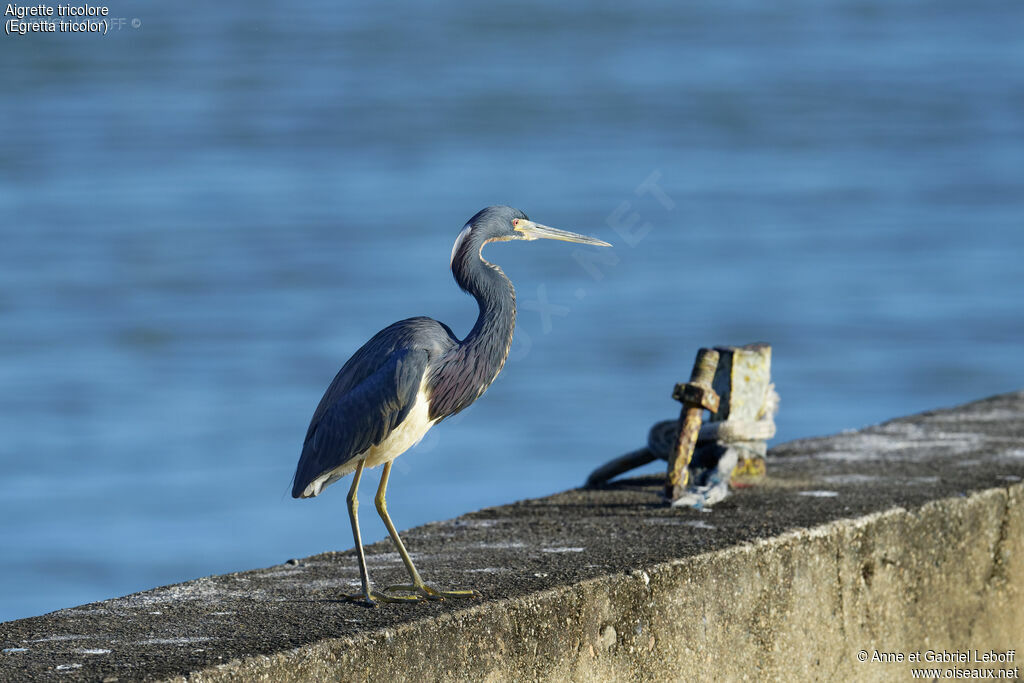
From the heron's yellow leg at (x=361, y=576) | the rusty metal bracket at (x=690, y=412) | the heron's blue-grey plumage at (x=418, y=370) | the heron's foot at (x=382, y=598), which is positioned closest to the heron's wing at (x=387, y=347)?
the heron's blue-grey plumage at (x=418, y=370)

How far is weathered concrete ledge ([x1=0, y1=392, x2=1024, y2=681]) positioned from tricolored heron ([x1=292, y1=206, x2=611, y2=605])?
0.60 feet

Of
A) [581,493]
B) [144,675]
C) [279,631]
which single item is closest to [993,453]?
[581,493]

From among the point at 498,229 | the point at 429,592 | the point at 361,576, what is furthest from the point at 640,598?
the point at 498,229

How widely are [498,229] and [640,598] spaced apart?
0.91m

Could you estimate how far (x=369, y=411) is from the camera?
2.88 meters

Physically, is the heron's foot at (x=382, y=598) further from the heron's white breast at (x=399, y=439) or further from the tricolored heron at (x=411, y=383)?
the heron's white breast at (x=399, y=439)

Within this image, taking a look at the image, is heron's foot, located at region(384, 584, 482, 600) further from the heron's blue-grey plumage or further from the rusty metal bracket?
the rusty metal bracket

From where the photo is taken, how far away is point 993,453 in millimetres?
4469

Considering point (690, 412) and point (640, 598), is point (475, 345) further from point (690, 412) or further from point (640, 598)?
point (690, 412)

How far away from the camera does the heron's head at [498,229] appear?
117 inches

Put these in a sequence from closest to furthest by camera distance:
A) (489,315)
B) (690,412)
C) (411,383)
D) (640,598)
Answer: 1. (411,383)
2. (489,315)
3. (640,598)
4. (690,412)

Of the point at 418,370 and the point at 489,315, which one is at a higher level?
the point at 489,315

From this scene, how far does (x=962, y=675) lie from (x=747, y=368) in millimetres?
1114

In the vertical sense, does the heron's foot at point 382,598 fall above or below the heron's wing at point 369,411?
below
